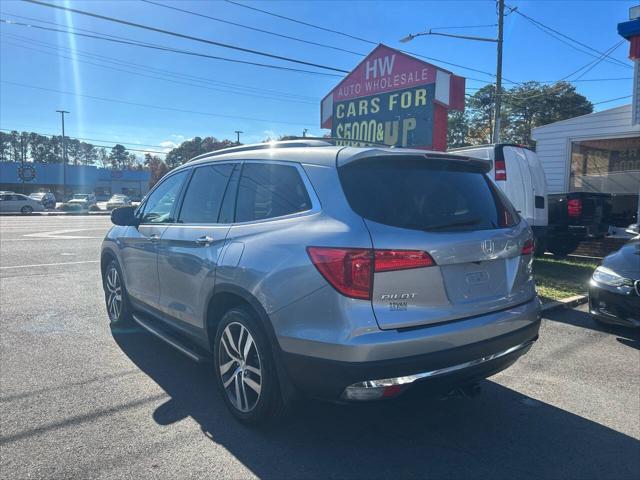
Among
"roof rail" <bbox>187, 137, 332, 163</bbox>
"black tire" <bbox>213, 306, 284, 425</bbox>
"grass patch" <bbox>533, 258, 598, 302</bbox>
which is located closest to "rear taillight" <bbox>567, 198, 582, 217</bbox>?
"grass patch" <bbox>533, 258, 598, 302</bbox>

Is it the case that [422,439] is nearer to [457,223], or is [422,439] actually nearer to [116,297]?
[457,223]

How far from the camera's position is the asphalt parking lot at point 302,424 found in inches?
113

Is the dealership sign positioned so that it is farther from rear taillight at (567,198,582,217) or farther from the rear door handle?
the rear door handle

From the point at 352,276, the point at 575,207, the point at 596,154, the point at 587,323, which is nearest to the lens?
the point at 352,276

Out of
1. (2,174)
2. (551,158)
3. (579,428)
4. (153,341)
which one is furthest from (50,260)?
(2,174)

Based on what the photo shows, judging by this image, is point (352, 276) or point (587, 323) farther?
point (587, 323)

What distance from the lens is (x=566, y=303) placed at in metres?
6.77

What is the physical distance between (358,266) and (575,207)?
9743 millimetres

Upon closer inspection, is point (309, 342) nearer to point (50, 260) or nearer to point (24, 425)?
point (24, 425)

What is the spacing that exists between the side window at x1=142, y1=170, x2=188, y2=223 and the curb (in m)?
4.85

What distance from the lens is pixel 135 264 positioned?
16.0 feet

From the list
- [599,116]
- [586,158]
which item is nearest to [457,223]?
[599,116]

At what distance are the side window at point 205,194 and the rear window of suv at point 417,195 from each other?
131 cm

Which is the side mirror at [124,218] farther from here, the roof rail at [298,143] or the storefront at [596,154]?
the storefront at [596,154]
